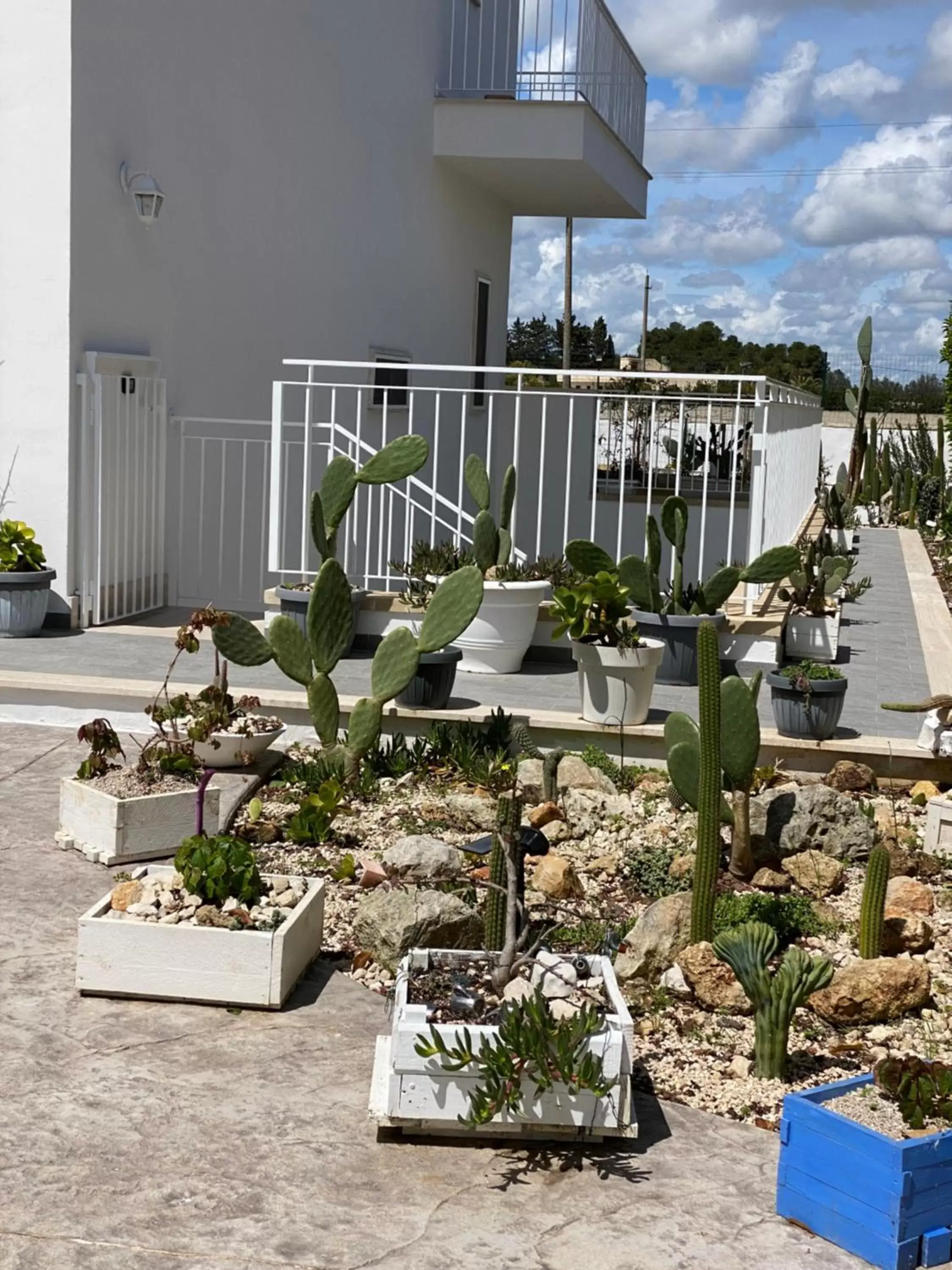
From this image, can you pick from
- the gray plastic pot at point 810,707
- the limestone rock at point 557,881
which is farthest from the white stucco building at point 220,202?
the limestone rock at point 557,881

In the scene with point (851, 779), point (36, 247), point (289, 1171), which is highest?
point (36, 247)

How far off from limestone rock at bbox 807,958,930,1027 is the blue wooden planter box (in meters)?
1.01

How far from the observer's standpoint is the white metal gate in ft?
30.9

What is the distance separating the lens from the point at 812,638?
29.0 feet

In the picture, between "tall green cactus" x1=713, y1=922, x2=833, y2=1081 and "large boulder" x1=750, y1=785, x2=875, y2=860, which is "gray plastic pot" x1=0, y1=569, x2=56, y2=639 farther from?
"tall green cactus" x1=713, y1=922, x2=833, y2=1081

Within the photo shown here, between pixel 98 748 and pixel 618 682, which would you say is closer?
pixel 98 748

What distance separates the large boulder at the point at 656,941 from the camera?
4.53 metres

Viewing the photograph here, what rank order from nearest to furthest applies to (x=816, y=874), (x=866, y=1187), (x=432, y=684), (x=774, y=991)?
(x=866, y=1187) → (x=774, y=991) → (x=816, y=874) → (x=432, y=684)

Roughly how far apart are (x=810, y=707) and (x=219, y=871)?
3.21 metres

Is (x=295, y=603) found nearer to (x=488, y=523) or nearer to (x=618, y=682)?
(x=488, y=523)

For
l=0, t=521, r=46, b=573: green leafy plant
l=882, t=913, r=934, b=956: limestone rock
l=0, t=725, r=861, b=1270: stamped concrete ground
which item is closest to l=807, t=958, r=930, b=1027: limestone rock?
l=882, t=913, r=934, b=956: limestone rock

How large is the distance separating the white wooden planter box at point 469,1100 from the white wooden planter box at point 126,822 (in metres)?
2.09

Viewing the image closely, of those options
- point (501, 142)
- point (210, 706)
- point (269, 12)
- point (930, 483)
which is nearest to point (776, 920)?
point (210, 706)

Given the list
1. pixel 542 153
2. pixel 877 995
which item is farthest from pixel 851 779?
pixel 542 153
